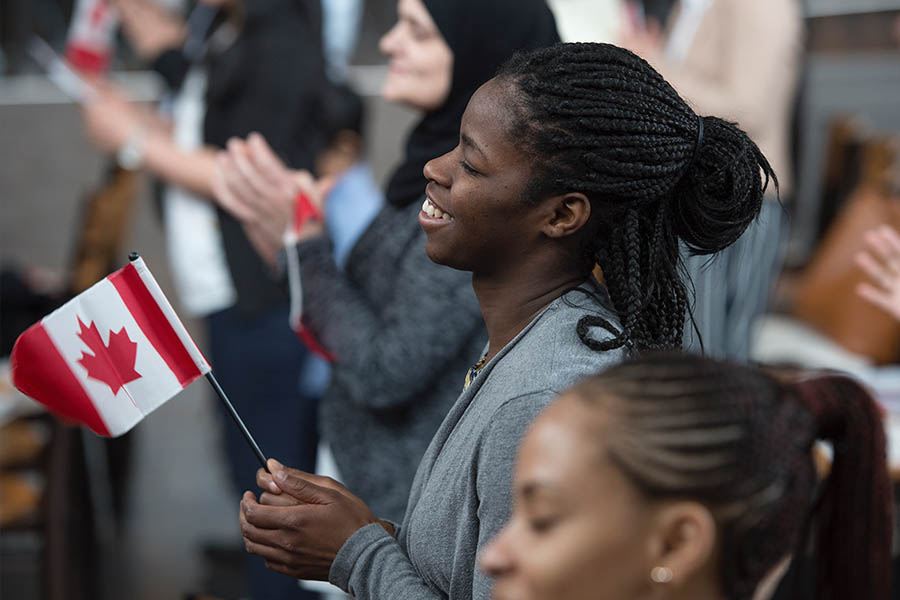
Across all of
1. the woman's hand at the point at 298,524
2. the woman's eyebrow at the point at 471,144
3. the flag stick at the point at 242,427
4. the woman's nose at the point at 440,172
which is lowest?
the woman's hand at the point at 298,524

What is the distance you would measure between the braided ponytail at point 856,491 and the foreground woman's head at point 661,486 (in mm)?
31

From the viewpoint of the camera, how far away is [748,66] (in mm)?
2682

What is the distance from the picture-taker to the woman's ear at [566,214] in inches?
47.3

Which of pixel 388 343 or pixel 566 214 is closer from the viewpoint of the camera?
pixel 566 214

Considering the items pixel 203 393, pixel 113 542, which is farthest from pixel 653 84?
pixel 203 393

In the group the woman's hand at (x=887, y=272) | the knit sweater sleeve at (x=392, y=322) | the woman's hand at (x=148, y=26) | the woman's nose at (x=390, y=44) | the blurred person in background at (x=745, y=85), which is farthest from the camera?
the woman's hand at (x=148, y=26)

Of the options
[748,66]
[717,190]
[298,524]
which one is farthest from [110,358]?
[748,66]

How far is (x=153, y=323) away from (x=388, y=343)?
1.61 feet

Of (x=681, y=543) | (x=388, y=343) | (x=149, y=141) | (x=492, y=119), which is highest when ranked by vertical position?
(x=492, y=119)

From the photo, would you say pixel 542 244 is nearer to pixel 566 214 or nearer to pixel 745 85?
pixel 566 214

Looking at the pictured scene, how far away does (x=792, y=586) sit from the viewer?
113 cm

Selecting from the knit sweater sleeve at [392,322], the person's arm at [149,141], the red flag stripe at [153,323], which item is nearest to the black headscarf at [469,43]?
the knit sweater sleeve at [392,322]

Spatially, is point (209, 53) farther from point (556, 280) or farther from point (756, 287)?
point (556, 280)

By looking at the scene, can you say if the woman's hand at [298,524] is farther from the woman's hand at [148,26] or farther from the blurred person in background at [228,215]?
the woman's hand at [148,26]
